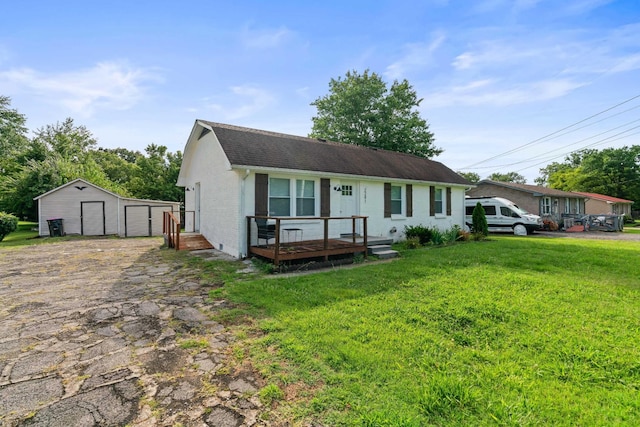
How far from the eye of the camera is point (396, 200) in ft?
42.0

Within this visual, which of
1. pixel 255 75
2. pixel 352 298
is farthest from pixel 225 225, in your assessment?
pixel 255 75

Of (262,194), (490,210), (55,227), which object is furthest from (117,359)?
(490,210)

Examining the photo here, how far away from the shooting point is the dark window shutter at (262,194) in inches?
352

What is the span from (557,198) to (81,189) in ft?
118

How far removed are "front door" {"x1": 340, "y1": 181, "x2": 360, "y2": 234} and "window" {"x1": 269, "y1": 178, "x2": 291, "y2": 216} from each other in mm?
2324

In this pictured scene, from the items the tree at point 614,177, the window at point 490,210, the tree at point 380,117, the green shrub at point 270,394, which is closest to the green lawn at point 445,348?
the green shrub at point 270,394

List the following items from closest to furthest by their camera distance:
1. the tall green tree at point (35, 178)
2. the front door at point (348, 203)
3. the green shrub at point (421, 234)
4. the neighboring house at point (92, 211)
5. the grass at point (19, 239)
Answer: the front door at point (348, 203) < the green shrub at point (421, 234) < the grass at point (19, 239) < the neighboring house at point (92, 211) < the tall green tree at point (35, 178)

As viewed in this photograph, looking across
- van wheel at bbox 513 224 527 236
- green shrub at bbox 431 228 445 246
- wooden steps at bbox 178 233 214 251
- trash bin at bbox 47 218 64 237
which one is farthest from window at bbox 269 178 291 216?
van wheel at bbox 513 224 527 236

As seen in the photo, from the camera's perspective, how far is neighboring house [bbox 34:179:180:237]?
1655cm

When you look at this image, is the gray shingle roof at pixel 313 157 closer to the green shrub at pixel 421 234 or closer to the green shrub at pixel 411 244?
the green shrub at pixel 421 234

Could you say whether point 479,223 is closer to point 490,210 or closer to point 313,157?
point 490,210

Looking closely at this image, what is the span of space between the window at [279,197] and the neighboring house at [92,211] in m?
11.7

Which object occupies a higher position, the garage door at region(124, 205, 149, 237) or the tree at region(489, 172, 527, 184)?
the tree at region(489, 172, 527, 184)

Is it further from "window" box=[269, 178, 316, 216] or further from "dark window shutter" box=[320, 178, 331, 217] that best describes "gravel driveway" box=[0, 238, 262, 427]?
"dark window shutter" box=[320, 178, 331, 217]
